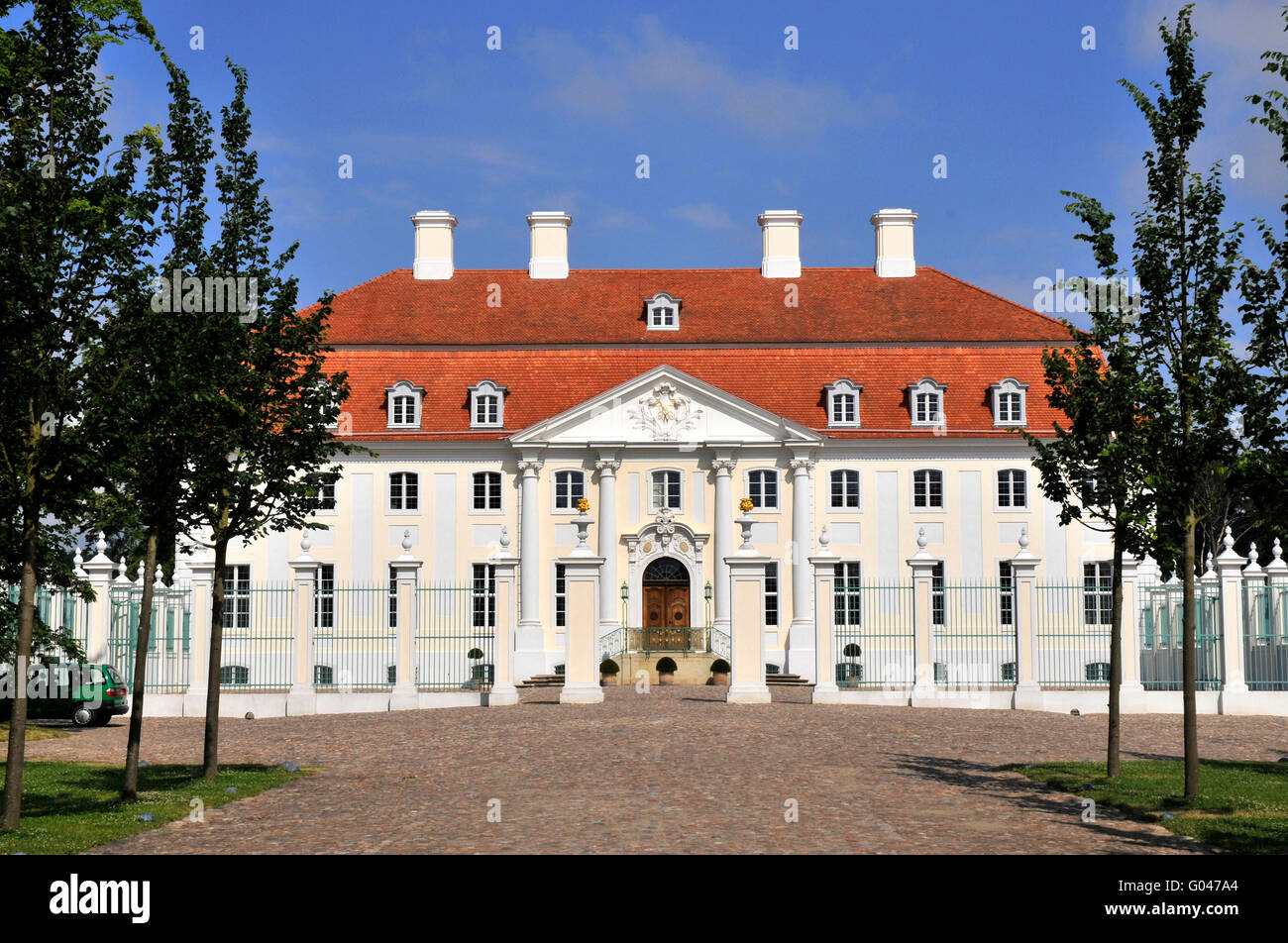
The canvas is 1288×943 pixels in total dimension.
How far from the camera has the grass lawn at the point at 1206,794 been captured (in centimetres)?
1250

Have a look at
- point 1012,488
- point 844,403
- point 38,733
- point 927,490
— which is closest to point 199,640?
point 38,733

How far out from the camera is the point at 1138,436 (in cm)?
1488

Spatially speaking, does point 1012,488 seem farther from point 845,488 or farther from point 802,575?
point 802,575

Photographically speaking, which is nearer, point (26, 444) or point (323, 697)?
point (26, 444)

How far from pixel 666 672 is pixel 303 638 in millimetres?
13198

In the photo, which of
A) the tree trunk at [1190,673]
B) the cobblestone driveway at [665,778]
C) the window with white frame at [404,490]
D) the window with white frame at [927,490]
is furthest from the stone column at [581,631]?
the window with white frame at [927,490]

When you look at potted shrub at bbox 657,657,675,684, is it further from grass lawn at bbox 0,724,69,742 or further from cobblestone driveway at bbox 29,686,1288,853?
grass lawn at bbox 0,724,69,742

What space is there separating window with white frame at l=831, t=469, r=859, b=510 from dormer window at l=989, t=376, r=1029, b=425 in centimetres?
488

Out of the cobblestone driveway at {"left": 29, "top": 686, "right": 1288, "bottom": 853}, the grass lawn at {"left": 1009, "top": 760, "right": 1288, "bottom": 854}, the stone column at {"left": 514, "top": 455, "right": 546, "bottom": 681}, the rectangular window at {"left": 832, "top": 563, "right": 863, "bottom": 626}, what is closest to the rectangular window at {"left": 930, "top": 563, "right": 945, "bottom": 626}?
the rectangular window at {"left": 832, "top": 563, "right": 863, "bottom": 626}

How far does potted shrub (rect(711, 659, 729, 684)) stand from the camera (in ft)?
126

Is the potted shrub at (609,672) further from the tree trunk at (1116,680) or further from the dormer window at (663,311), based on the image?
the tree trunk at (1116,680)

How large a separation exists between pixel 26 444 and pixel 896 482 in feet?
114
